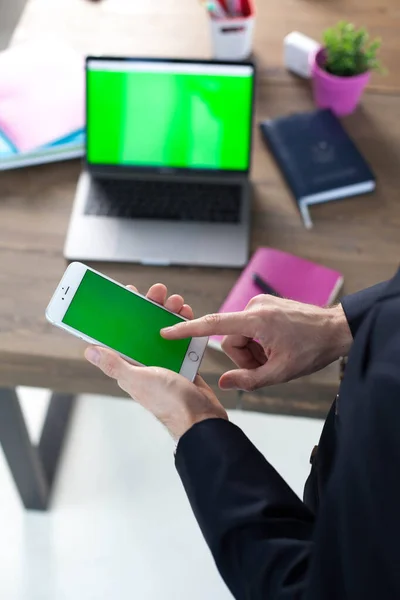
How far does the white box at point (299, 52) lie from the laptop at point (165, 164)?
247 mm

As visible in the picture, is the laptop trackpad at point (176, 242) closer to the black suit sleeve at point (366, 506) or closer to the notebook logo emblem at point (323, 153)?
the notebook logo emblem at point (323, 153)

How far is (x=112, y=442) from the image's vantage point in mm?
1657

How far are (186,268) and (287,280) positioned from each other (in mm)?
169

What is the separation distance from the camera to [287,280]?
40.2 inches

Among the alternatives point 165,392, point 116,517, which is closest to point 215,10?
point 165,392

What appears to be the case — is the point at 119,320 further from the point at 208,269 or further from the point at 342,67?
the point at 342,67

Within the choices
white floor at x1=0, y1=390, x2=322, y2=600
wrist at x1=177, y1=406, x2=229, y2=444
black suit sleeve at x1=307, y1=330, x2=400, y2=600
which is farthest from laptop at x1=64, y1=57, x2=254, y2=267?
white floor at x1=0, y1=390, x2=322, y2=600

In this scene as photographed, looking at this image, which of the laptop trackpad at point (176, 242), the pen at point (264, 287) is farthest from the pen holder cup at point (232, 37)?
the pen at point (264, 287)

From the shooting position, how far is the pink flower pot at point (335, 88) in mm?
1159

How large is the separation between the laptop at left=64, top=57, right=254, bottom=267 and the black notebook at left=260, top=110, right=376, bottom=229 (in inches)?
3.9

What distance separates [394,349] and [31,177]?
80cm

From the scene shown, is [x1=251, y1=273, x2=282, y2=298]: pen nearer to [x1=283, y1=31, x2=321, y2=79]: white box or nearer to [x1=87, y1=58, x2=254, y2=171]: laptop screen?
[x1=87, y1=58, x2=254, y2=171]: laptop screen

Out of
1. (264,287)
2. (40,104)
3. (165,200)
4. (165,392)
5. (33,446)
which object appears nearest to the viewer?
(165,392)

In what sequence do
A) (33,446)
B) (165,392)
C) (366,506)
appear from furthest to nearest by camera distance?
(33,446), (165,392), (366,506)
